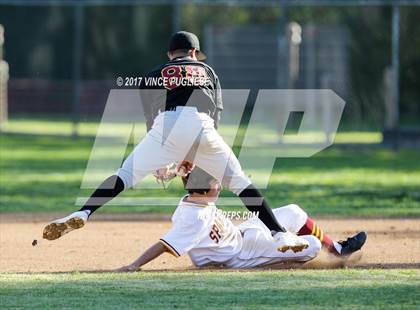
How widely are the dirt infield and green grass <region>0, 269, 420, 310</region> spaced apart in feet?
2.09

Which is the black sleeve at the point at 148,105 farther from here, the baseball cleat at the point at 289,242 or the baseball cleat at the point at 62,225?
the baseball cleat at the point at 289,242

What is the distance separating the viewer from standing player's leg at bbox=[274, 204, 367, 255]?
9.41 meters

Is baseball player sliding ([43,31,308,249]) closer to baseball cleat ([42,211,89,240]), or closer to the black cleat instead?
baseball cleat ([42,211,89,240])

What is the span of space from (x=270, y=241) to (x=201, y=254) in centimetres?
60

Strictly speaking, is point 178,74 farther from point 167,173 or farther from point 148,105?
point 167,173

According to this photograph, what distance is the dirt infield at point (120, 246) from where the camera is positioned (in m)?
9.54

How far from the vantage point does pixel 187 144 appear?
8992 millimetres

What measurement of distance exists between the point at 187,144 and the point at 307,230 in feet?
4.50

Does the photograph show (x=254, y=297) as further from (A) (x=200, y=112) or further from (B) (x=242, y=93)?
(B) (x=242, y=93)

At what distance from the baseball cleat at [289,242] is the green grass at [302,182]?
4.91m

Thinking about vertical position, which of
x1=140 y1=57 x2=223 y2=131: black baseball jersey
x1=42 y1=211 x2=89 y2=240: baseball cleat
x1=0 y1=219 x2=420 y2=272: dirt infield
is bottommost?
x1=0 y1=219 x2=420 y2=272: dirt infield

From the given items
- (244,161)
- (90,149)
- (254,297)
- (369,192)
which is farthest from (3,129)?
(254,297)

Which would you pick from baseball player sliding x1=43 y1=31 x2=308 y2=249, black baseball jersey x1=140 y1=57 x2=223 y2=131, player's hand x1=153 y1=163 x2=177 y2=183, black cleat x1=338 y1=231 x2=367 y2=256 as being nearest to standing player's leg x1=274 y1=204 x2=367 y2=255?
black cleat x1=338 y1=231 x2=367 y2=256

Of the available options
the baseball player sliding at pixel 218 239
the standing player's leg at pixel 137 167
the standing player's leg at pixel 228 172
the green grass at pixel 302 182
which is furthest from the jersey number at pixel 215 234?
the green grass at pixel 302 182
